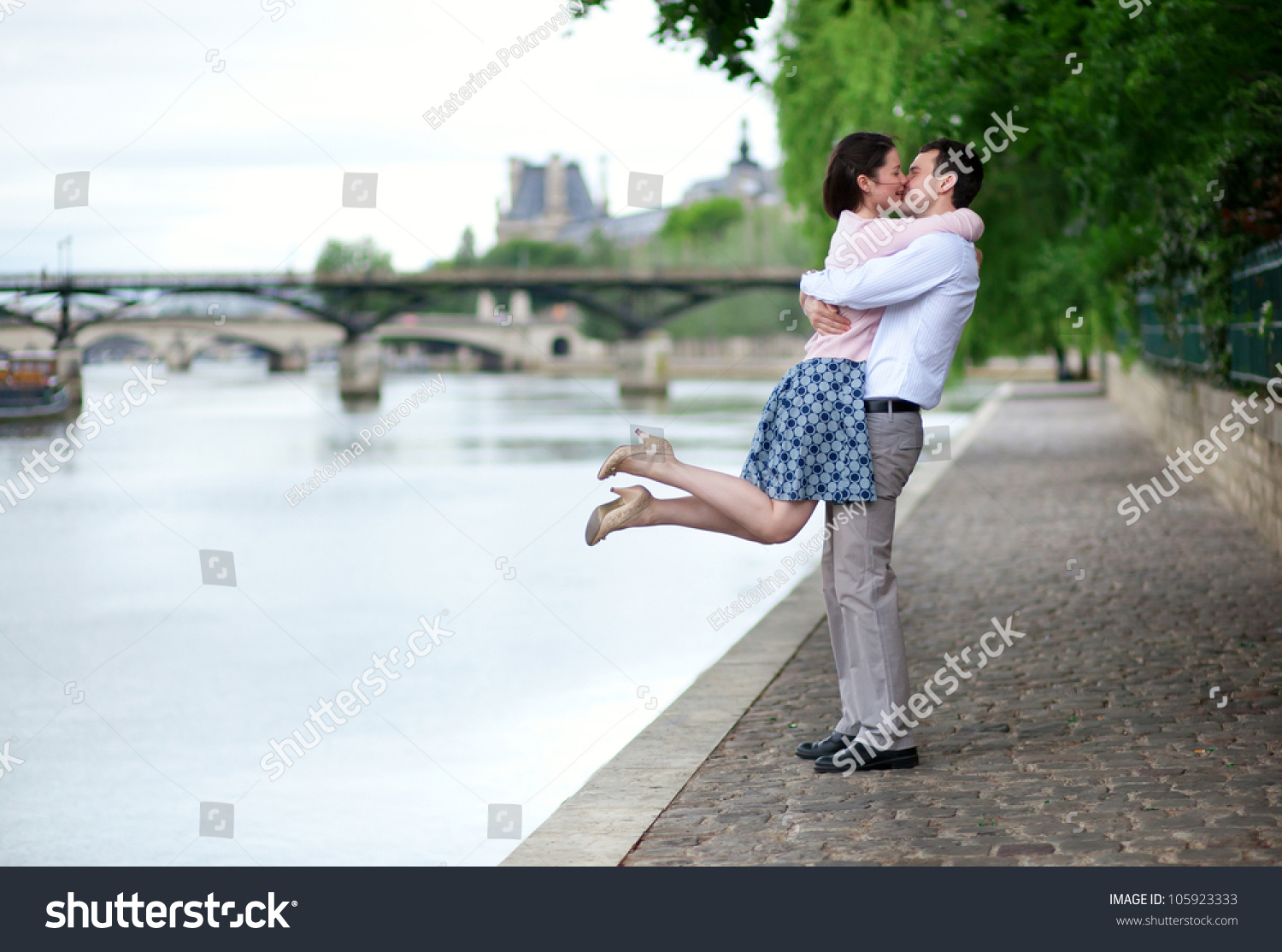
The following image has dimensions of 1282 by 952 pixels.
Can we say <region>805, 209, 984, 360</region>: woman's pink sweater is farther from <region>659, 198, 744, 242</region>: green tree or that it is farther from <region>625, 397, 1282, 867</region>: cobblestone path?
<region>659, 198, 744, 242</region>: green tree

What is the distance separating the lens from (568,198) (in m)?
149

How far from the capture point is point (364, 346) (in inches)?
2227

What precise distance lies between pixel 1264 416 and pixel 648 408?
4032cm

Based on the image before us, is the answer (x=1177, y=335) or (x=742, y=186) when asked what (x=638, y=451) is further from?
(x=742, y=186)

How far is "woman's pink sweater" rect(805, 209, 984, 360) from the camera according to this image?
4379mm

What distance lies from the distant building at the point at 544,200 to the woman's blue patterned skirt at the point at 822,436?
134030 mm

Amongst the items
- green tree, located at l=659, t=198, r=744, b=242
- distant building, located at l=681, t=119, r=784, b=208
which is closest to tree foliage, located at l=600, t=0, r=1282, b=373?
green tree, located at l=659, t=198, r=744, b=242

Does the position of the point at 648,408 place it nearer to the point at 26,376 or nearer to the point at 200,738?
the point at 26,376

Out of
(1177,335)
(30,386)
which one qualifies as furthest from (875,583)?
(30,386)

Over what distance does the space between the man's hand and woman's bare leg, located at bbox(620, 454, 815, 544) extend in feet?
1.61

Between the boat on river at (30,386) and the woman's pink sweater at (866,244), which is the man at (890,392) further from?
the boat on river at (30,386)

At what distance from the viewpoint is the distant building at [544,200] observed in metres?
144
